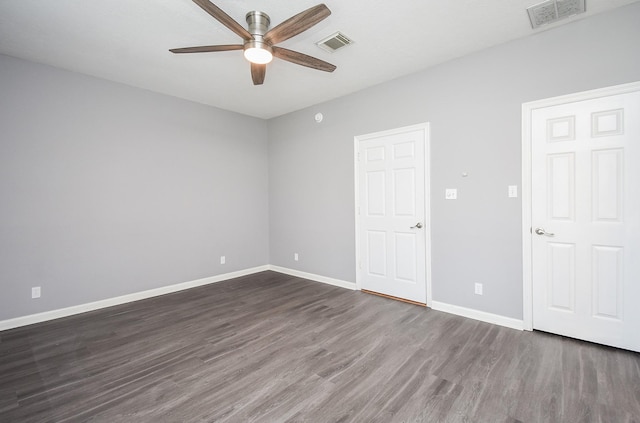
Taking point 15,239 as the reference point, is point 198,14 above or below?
above

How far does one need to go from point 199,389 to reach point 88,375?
0.97m

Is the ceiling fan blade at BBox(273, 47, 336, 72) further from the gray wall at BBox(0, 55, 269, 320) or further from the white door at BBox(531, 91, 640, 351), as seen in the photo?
the gray wall at BBox(0, 55, 269, 320)

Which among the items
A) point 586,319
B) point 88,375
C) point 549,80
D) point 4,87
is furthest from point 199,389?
point 549,80

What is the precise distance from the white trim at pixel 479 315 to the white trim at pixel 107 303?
Result: 11.0 feet

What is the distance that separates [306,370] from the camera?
224cm

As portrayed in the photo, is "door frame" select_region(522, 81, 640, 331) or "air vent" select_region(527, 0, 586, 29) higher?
"air vent" select_region(527, 0, 586, 29)

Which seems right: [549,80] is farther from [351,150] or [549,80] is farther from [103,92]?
[103,92]

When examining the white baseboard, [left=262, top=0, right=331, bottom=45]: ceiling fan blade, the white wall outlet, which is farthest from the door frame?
[left=262, top=0, right=331, bottom=45]: ceiling fan blade

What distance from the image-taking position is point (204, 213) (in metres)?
4.69

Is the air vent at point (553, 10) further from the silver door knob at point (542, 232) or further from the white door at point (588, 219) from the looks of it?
the silver door knob at point (542, 232)

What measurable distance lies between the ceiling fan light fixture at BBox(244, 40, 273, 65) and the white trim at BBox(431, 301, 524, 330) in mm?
3239

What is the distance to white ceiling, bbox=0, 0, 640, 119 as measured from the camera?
235 centimetres

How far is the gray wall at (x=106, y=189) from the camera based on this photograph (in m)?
3.13

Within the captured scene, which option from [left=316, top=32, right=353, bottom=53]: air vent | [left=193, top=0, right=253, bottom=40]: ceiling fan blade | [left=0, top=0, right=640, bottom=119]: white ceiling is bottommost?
[left=193, top=0, right=253, bottom=40]: ceiling fan blade
